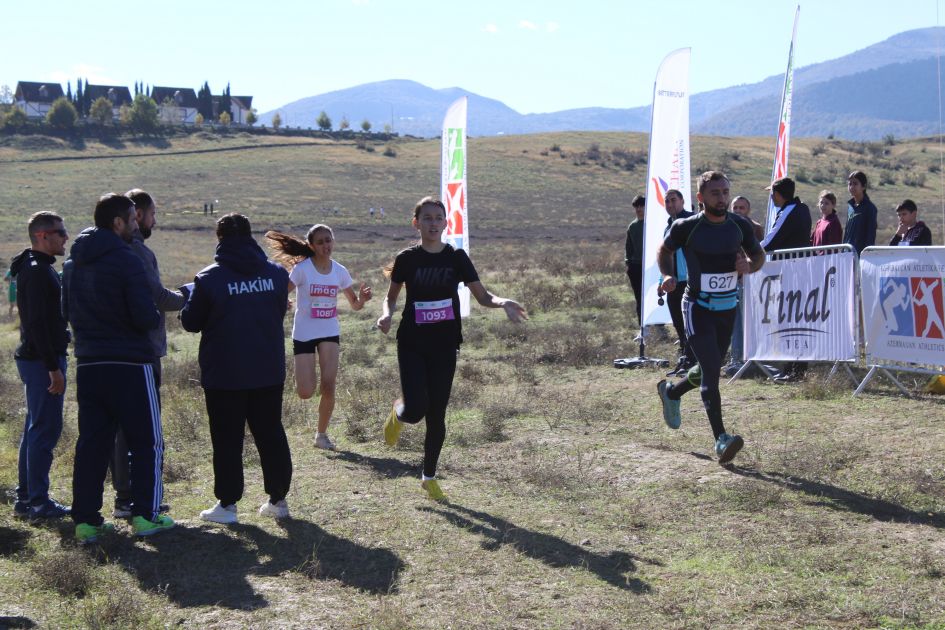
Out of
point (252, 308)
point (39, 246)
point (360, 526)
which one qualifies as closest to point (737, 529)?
point (360, 526)

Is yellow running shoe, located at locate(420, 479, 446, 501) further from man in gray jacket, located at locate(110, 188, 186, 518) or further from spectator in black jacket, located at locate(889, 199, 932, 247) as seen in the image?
spectator in black jacket, located at locate(889, 199, 932, 247)

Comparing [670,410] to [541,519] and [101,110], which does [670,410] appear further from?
[101,110]

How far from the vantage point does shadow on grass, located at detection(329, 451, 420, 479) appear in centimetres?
775

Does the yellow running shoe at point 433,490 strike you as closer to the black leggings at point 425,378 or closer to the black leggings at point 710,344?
the black leggings at point 425,378

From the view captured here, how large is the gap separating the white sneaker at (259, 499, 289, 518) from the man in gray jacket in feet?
2.23

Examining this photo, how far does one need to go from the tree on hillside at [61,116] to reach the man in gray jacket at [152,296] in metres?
119

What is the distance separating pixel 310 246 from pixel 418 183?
74443 millimetres

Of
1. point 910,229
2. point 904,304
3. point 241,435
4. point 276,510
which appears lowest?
point 276,510

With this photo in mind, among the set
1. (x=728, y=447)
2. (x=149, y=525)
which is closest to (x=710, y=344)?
(x=728, y=447)

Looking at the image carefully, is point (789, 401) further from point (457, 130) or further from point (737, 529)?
point (457, 130)

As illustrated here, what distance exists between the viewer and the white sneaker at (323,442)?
871cm

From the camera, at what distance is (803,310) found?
10250mm

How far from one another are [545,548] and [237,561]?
1.76 metres

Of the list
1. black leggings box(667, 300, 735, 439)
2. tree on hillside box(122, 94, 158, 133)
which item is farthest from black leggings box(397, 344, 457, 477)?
tree on hillside box(122, 94, 158, 133)
